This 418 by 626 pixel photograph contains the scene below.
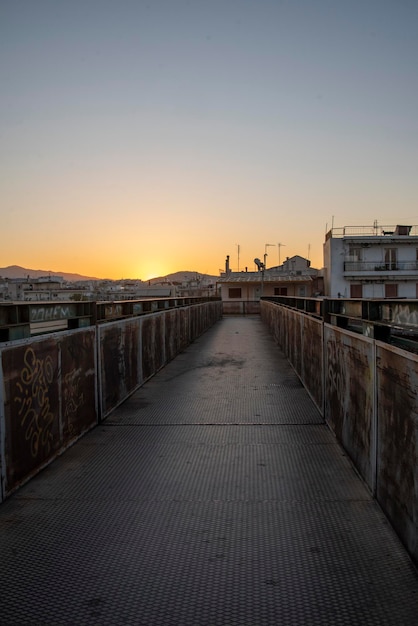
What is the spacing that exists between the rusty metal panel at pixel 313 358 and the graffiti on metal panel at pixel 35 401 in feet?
11.2

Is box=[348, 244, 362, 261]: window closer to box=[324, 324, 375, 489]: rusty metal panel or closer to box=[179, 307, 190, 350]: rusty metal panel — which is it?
box=[179, 307, 190, 350]: rusty metal panel

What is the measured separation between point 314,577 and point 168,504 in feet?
4.18

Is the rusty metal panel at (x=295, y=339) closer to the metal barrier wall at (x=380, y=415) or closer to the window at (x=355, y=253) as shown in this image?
the metal barrier wall at (x=380, y=415)

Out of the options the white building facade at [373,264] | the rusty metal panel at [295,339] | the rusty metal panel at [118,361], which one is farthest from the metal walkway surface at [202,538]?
the white building facade at [373,264]

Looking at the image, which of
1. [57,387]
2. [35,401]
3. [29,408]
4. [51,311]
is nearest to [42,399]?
[35,401]

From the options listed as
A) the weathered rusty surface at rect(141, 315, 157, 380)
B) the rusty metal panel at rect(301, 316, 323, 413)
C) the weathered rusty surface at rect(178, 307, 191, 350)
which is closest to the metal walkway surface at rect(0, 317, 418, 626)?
the rusty metal panel at rect(301, 316, 323, 413)

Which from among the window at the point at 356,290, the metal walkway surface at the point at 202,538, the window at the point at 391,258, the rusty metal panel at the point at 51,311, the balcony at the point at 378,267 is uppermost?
the window at the point at 391,258

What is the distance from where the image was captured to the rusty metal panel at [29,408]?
373 cm

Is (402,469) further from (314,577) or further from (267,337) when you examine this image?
(267,337)

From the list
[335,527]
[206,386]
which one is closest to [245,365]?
[206,386]

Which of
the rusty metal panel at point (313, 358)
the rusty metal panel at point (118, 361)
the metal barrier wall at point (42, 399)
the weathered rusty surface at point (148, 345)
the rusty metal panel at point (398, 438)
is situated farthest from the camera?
the weathered rusty surface at point (148, 345)

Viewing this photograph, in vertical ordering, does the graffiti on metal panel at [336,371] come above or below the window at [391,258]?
below

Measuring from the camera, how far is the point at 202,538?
308cm

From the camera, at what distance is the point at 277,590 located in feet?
8.32
